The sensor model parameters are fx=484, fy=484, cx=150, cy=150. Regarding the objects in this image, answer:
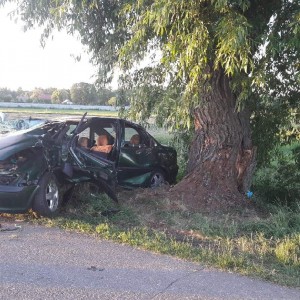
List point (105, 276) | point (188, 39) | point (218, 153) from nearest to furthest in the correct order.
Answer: point (105, 276) < point (188, 39) < point (218, 153)

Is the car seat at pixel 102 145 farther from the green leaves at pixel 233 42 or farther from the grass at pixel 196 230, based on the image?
the green leaves at pixel 233 42

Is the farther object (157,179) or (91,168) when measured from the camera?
(157,179)

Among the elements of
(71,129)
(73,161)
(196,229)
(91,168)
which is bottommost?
(196,229)

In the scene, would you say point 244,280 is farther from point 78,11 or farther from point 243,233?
point 78,11

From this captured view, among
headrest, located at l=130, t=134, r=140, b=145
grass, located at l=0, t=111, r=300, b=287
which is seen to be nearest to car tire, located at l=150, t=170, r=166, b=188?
headrest, located at l=130, t=134, r=140, b=145

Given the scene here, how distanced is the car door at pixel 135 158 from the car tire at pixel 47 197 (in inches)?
80.2

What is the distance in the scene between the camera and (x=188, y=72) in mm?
7602

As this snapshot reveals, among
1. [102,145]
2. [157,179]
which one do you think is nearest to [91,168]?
[102,145]

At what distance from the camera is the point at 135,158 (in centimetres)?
986

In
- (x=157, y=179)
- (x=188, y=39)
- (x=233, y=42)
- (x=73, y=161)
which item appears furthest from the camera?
(x=157, y=179)

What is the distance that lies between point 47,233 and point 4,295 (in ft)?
7.56

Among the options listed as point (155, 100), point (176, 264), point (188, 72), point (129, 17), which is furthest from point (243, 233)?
point (129, 17)

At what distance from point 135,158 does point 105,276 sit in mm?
4922

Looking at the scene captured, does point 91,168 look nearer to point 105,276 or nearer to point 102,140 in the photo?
point 102,140
